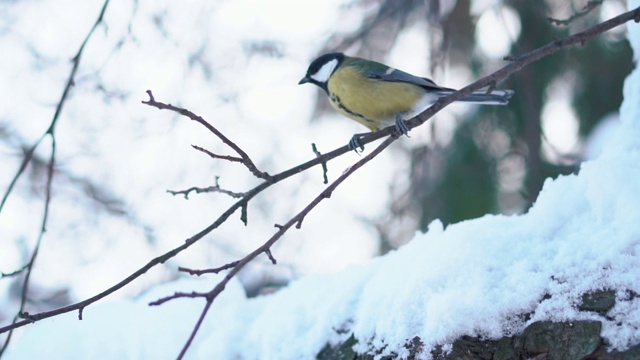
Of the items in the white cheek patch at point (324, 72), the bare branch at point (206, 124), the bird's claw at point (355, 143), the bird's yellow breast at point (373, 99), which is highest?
the white cheek patch at point (324, 72)

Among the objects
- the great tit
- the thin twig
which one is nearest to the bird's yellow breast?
the great tit

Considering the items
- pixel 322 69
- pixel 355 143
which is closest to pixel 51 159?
pixel 355 143

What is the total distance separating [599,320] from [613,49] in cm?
232

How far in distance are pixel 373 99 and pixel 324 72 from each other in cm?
61

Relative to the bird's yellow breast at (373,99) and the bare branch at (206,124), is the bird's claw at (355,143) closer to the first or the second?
the bird's yellow breast at (373,99)

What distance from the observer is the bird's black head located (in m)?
3.05

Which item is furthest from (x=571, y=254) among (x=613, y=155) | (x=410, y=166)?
(x=410, y=166)

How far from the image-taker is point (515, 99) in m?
3.42

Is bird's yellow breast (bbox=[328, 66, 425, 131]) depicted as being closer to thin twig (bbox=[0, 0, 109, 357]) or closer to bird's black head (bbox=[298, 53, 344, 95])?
bird's black head (bbox=[298, 53, 344, 95])

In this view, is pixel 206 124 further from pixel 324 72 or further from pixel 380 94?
pixel 324 72

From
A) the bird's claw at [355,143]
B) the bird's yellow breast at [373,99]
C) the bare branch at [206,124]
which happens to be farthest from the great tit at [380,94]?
the bare branch at [206,124]

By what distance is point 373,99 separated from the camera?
2.54 meters

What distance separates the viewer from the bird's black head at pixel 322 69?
3051 mm

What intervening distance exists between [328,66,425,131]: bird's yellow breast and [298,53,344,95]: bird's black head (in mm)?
429
